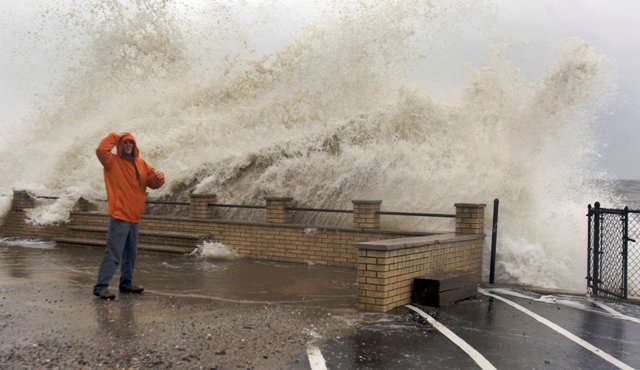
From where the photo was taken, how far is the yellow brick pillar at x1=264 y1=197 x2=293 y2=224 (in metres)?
10.5

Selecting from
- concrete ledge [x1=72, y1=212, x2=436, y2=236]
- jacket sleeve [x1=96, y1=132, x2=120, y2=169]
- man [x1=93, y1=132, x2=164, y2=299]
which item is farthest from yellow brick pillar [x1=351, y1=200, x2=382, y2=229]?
jacket sleeve [x1=96, y1=132, x2=120, y2=169]

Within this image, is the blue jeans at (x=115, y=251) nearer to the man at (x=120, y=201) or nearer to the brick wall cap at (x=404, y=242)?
the man at (x=120, y=201)

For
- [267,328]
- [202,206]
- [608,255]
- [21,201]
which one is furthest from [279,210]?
[21,201]

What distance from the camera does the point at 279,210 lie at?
1054cm

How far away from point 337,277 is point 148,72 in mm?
12679

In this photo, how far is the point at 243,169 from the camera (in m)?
12.8

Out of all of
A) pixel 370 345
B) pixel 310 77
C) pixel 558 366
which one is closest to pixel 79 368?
pixel 370 345

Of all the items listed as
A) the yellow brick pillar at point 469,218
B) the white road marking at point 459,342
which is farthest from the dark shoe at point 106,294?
the yellow brick pillar at point 469,218

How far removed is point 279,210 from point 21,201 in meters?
8.17

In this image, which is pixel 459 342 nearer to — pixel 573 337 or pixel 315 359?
pixel 573 337

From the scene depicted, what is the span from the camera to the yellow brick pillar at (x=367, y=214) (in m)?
9.66

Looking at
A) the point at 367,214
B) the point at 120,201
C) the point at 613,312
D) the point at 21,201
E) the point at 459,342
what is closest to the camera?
the point at 459,342

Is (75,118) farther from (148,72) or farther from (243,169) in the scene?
(243,169)

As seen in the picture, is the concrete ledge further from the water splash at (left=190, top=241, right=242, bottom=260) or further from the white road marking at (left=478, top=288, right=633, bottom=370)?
the white road marking at (left=478, top=288, right=633, bottom=370)
